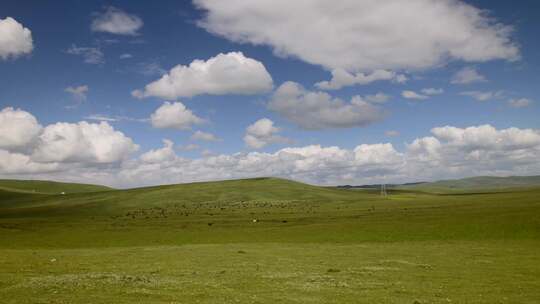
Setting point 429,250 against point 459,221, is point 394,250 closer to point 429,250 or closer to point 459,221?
point 429,250

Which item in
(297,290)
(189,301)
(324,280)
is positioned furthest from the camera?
(324,280)

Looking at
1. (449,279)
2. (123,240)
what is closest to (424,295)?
(449,279)

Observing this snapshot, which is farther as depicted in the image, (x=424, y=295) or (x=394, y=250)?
(x=394, y=250)

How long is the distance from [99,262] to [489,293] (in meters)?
33.7

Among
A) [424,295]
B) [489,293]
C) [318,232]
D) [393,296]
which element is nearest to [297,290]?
[393,296]

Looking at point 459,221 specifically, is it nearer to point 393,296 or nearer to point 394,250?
point 394,250

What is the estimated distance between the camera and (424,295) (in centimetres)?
2639

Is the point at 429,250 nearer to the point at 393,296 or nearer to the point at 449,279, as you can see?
the point at 449,279

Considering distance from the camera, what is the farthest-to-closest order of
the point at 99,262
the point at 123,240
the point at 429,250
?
the point at 123,240, the point at 429,250, the point at 99,262

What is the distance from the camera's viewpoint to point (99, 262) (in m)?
42.9

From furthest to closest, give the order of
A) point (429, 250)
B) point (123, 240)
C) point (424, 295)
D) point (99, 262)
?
point (123, 240) → point (429, 250) → point (99, 262) → point (424, 295)

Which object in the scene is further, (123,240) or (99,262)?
(123,240)

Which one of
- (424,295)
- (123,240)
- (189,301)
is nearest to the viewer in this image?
(189,301)

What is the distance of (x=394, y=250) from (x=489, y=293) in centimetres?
2593
